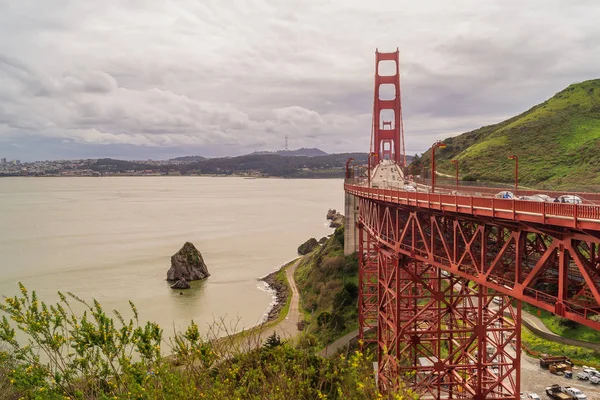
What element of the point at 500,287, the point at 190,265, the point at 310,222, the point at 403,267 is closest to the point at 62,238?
the point at 190,265

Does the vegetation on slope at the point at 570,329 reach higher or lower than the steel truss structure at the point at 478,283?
lower

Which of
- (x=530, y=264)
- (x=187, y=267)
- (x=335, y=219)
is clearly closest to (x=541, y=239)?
(x=530, y=264)

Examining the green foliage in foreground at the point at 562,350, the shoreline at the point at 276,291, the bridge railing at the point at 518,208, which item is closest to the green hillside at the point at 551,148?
the green foliage in foreground at the point at 562,350

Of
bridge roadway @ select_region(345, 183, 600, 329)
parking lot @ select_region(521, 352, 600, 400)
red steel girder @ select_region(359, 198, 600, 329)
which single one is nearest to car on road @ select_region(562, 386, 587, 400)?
parking lot @ select_region(521, 352, 600, 400)

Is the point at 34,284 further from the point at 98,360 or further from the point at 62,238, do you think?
the point at 98,360

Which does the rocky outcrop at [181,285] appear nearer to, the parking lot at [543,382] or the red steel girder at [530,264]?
the red steel girder at [530,264]

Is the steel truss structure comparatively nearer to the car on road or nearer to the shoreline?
the car on road
